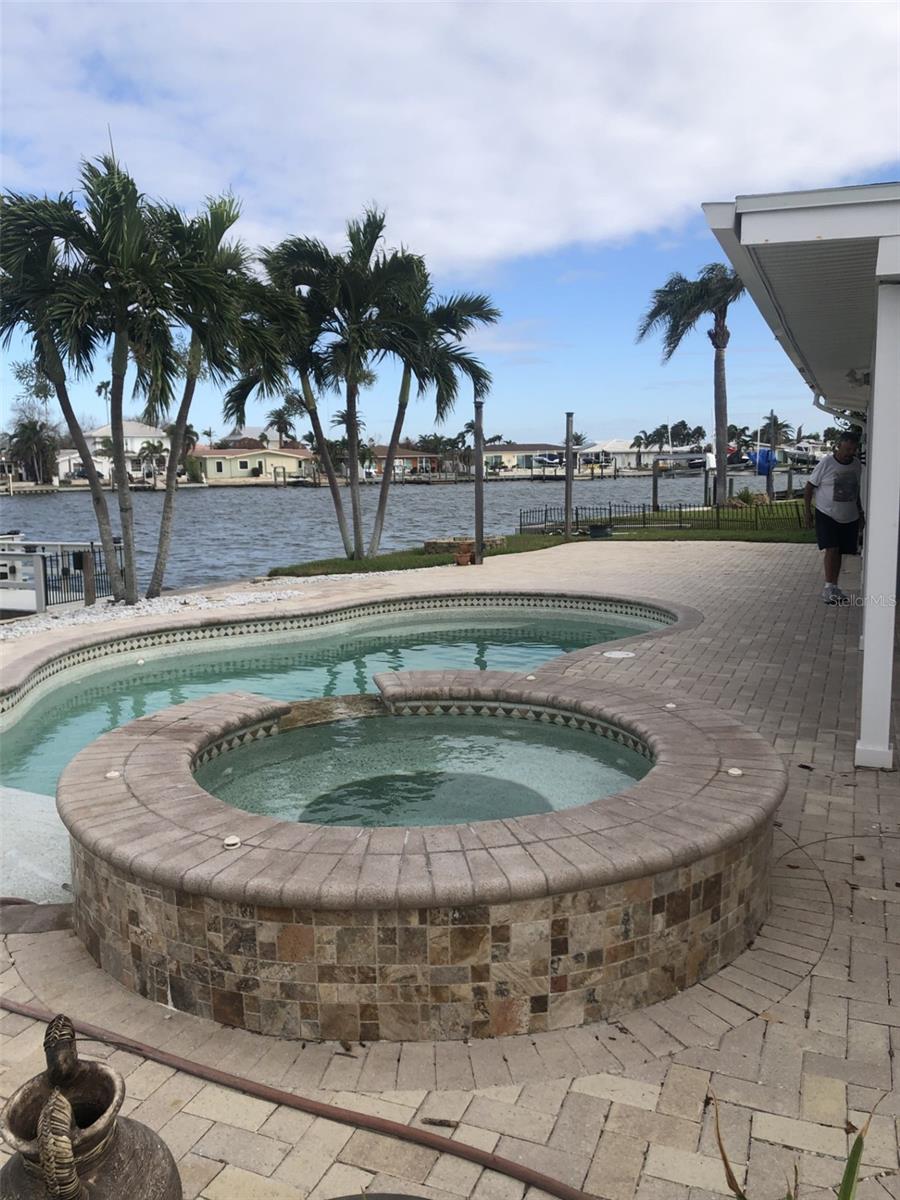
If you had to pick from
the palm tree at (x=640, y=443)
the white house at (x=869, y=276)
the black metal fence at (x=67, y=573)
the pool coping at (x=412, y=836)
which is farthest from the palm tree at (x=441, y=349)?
the palm tree at (x=640, y=443)

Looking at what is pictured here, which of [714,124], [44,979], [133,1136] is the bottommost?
[44,979]

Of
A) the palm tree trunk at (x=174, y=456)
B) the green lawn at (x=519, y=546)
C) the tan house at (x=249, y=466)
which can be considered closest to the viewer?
the palm tree trunk at (x=174, y=456)

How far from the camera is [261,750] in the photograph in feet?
18.1

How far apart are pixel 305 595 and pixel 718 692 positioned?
24.5 feet

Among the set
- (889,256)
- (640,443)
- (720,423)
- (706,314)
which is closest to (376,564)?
(889,256)

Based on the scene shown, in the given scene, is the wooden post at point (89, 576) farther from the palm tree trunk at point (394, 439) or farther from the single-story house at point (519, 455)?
the single-story house at point (519, 455)

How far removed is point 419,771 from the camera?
5363mm

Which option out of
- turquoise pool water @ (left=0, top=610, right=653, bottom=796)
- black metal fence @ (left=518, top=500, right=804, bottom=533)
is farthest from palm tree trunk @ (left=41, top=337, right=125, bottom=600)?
black metal fence @ (left=518, top=500, right=804, bottom=533)

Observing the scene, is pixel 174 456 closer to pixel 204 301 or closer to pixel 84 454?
pixel 84 454

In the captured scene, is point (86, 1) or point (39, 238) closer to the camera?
point (86, 1)

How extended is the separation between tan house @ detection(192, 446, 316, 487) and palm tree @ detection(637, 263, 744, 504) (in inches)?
3683

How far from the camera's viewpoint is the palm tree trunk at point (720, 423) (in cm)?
3178

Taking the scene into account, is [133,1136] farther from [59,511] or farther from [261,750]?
[59,511]

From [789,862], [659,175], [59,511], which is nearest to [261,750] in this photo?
[789,862]
